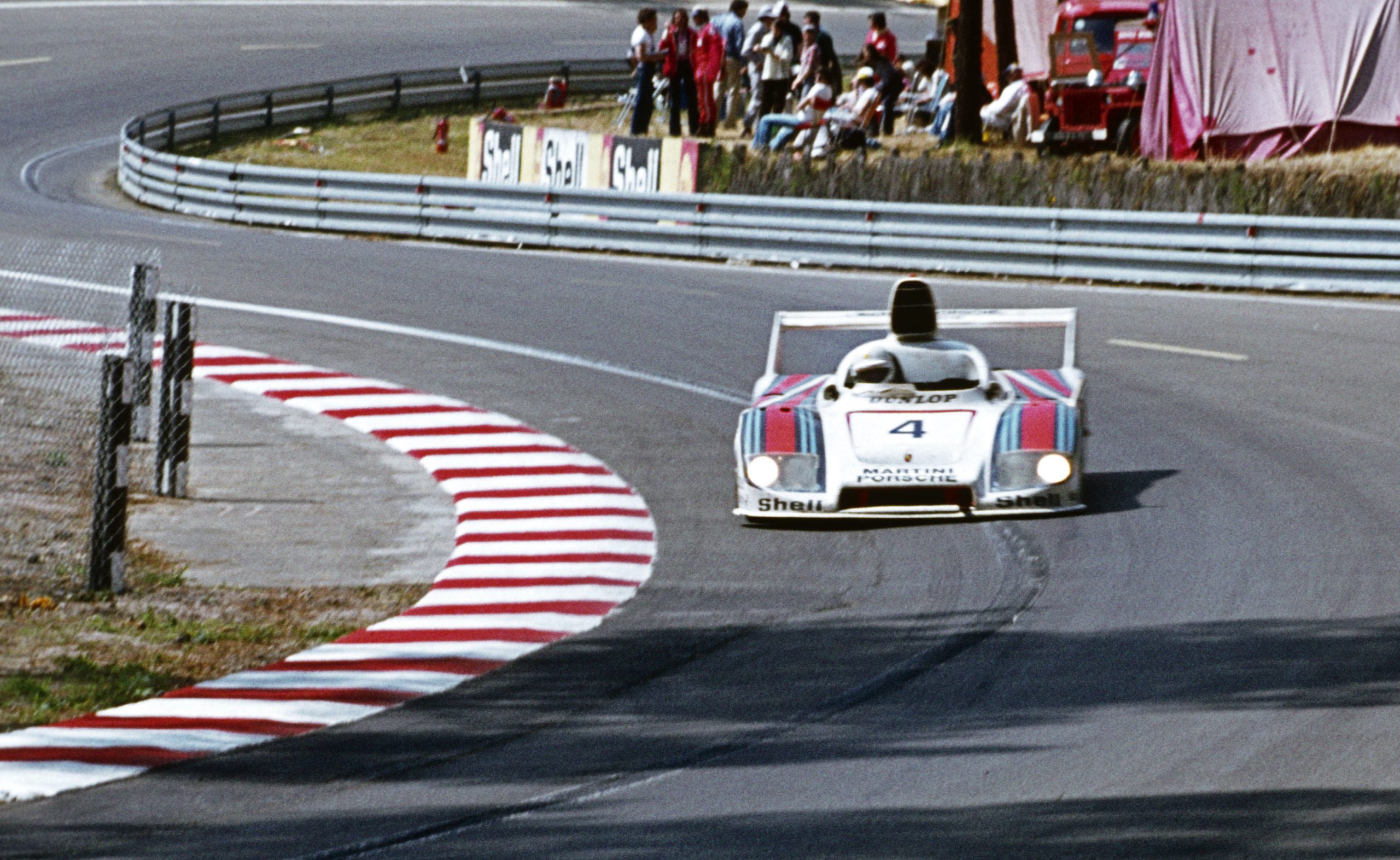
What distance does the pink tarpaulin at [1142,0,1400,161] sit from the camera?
25.1 m

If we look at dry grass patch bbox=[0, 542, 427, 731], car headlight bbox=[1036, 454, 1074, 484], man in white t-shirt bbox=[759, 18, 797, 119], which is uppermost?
man in white t-shirt bbox=[759, 18, 797, 119]

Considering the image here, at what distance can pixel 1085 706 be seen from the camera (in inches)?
307

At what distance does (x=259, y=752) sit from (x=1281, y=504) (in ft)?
19.9

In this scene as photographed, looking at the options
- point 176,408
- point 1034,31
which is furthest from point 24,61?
point 176,408

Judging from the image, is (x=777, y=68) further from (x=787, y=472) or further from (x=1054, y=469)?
(x=1054, y=469)

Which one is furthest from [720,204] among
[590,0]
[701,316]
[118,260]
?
[590,0]

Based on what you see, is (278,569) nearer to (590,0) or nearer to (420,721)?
(420,721)

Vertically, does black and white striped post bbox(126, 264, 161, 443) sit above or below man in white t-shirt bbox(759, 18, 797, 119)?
below

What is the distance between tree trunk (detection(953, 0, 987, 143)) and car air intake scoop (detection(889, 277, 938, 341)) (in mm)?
16723

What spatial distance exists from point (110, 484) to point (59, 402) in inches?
211

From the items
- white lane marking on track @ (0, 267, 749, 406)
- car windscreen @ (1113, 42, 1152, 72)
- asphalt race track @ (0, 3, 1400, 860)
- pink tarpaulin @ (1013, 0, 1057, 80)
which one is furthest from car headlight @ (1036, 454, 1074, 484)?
pink tarpaulin @ (1013, 0, 1057, 80)

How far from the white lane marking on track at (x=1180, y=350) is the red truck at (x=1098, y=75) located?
10469 millimetres

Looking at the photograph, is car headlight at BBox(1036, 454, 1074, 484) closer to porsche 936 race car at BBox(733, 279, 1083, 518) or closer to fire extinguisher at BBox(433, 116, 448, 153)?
porsche 936 race car at BBox(733, 279, 1083, 518)

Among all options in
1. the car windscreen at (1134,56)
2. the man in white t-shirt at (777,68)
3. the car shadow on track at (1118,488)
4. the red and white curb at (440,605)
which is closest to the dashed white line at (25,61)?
the man in white t-shirt at (777,68)
